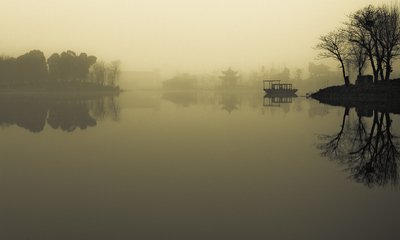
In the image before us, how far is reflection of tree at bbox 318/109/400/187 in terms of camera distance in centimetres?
1109

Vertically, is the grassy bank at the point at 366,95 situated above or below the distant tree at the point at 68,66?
below

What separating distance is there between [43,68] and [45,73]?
7.14 ft

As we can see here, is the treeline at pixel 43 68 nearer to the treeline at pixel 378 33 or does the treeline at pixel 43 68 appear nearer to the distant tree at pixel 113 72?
the distant tree at pixel 113 72

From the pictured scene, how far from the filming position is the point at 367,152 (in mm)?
14836

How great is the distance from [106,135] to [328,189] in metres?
14.3

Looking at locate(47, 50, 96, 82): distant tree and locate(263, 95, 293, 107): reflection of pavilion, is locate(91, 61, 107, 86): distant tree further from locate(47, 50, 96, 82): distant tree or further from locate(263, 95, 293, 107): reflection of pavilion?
locate(263, 95, 293, 107): reflection of pavilion

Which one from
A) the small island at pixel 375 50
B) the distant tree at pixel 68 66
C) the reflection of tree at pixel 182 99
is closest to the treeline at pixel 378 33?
the small island at pixel 375 50

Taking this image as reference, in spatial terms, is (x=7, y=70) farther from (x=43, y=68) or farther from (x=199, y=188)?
(x=199, y=188)

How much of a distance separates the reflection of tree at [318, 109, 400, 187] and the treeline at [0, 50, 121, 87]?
134048mm

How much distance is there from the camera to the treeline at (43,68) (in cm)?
13500

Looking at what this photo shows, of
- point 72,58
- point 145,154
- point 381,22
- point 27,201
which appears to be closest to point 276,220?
point 27,201

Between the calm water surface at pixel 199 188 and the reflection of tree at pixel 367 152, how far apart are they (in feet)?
0.16

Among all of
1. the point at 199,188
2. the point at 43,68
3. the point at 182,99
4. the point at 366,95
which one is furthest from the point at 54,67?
the point at 199,188

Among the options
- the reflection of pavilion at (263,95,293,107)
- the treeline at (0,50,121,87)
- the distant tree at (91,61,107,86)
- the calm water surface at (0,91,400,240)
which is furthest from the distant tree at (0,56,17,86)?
the calm water surface at (0,91,400,240)
